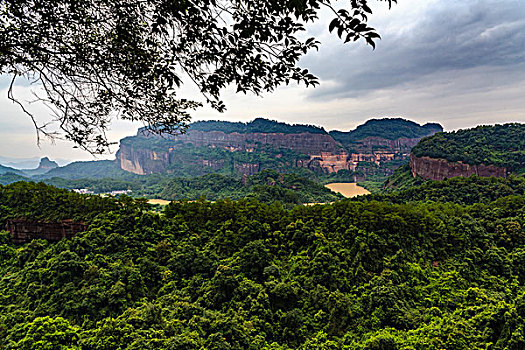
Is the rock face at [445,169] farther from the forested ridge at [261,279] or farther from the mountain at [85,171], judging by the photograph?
the mountain at [85,171]

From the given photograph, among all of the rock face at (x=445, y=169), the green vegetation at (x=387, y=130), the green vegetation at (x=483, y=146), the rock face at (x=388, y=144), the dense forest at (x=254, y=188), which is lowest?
the dense forest at (x=254, y=188)

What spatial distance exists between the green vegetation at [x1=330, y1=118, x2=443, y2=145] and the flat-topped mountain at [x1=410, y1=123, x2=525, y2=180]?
76488mm

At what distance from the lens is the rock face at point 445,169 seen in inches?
1737

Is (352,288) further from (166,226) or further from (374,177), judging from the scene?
(374,177)

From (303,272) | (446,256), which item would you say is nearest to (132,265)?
(303,272)

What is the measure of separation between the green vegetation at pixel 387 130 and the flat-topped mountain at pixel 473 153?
76.5 meters

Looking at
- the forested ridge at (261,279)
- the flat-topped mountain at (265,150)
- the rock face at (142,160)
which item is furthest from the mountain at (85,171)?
the forested ridge at (261,279)

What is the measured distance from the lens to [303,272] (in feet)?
38.3

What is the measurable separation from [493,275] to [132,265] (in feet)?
54.0

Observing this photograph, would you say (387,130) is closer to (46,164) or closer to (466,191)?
(466,191)

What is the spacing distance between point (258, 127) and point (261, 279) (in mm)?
137833

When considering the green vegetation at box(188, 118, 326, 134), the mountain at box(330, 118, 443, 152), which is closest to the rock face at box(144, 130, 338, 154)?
the green vegetation at box(188, 118, 326, 134)

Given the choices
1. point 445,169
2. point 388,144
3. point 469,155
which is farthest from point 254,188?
point 388,144

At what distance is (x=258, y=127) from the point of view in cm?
14575
